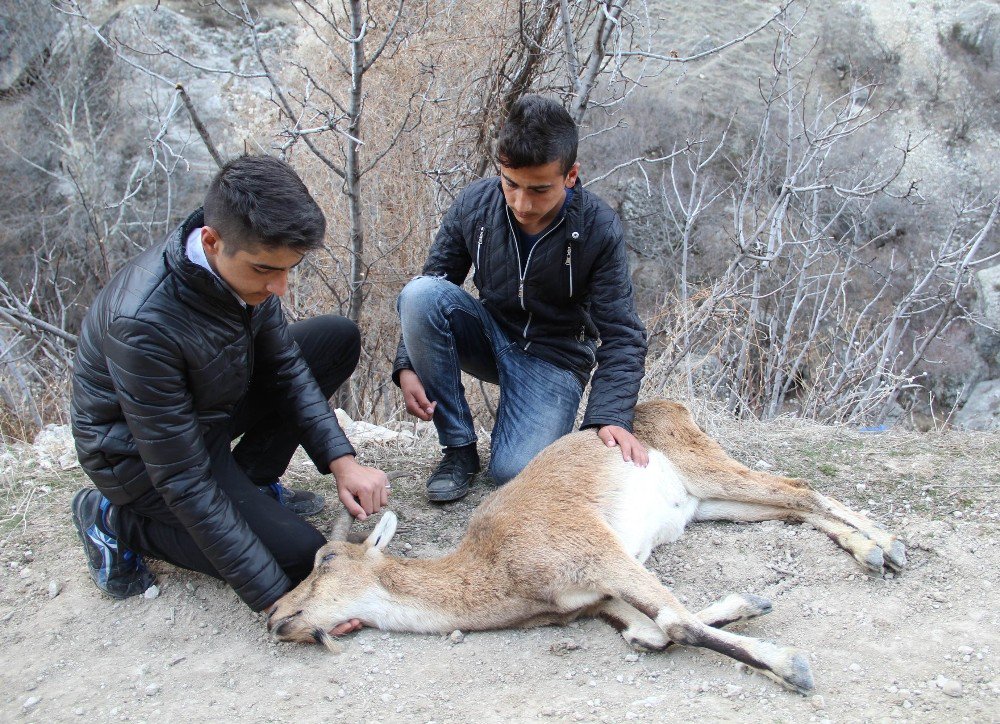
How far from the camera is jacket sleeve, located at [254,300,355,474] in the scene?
3654 mm

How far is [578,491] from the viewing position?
379cm

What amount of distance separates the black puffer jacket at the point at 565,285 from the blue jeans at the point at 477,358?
0.10m

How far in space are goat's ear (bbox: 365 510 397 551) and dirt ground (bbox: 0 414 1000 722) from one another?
0.36 metres

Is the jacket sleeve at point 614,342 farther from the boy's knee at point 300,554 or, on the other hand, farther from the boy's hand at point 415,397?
the boy's knee at point 300,554

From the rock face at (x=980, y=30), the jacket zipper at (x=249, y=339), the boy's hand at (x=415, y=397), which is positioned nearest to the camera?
the jacket zipper at (x=249, y=339)

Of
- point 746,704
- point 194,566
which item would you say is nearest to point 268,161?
point 194,566

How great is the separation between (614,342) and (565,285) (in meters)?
0.40

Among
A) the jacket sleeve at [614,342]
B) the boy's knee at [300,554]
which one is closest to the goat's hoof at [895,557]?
the jacket sleeve at [614,342]

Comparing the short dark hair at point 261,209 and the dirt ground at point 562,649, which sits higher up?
the short dark hair at point 261,209

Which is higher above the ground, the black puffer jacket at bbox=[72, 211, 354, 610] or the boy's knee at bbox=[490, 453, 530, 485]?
the black puffer jacket at bbox=[72, 211, 354, 610]

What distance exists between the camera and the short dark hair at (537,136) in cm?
367

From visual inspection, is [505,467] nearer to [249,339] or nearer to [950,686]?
[249,339]

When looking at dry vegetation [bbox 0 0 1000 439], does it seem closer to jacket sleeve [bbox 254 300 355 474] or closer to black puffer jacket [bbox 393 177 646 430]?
black puffer jacket [bbox 393 177 646 430]

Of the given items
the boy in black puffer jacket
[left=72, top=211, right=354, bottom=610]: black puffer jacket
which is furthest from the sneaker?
[left=72, top=211, right=354, bottom=610]: black puffer jacket
